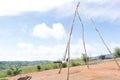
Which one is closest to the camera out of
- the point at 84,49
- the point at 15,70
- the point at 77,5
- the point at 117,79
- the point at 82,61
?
the point at 117,79

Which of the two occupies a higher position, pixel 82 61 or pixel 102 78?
pixel 82 61

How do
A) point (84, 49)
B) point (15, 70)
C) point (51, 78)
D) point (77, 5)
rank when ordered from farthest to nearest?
point (15, 70), point (84, 49), point (77, 5), point (51, 78)

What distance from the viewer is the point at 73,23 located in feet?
52.3

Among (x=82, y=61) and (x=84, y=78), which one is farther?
(x=82, y=61)

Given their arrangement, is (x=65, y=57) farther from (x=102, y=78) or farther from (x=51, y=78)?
(x=102, y=78)

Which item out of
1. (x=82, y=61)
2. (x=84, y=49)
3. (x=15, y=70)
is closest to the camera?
(x=84, y=49)

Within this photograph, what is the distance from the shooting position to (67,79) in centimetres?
1394

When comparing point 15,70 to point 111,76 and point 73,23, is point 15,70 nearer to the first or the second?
point 73,23

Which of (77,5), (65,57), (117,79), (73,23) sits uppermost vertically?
(77,5)

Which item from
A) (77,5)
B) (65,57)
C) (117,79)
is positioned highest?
(77,5)

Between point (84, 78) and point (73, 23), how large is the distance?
10.6 feet

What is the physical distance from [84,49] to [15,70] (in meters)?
14.0

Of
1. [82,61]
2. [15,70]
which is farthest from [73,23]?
[82,61]

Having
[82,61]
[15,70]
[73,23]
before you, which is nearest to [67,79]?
[73,23]
